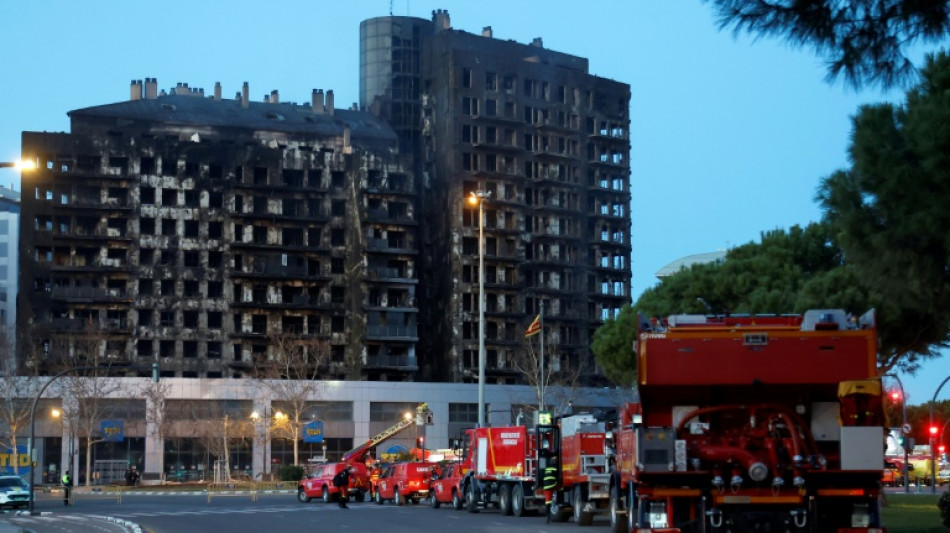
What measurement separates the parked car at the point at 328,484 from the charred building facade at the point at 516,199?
56535 millimetres

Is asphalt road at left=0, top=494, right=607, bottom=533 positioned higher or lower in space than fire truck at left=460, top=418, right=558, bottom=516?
lower

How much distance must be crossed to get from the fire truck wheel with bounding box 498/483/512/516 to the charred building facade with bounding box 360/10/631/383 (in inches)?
2883

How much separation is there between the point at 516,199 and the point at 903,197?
105664 mm

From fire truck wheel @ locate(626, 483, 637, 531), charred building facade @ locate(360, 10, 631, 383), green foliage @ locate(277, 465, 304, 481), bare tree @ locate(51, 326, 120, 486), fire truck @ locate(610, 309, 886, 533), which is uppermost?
charred building facade @ locate(360, 10, 631, 383)

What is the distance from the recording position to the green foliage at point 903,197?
20.0m

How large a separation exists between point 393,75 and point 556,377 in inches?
1453

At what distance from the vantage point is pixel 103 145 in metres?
114

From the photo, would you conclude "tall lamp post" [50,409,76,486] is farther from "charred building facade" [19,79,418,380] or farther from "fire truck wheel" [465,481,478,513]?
"fire truck wheel" [465,481,478,513]

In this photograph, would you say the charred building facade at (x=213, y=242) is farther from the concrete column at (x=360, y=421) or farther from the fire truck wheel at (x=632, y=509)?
the fire truck wheel at (x=632, y=509)

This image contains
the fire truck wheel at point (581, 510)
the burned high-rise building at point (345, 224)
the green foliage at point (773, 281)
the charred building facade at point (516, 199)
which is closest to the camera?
the fire truck wheel at point (581, 510)

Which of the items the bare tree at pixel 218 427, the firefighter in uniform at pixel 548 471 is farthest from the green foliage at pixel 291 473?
the firefighter in uniform at pixel 548 471

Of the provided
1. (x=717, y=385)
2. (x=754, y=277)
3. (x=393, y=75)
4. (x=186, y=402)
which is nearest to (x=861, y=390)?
Result: (x=717, y=385)

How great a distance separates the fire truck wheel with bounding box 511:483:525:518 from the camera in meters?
42.7

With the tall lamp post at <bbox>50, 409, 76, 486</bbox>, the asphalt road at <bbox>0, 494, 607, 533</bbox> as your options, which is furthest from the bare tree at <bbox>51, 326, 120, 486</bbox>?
the asphalt road at <bbox>0, 494, 607, 533</bbox>
